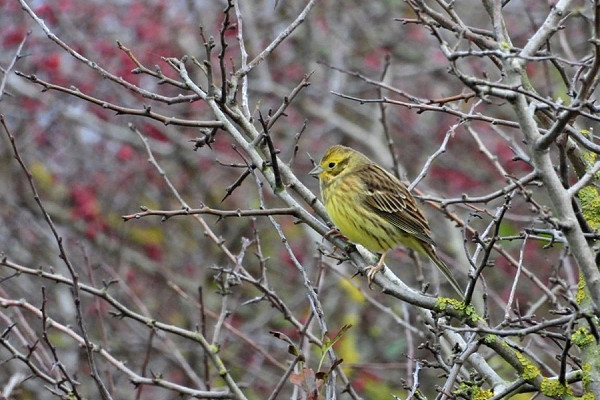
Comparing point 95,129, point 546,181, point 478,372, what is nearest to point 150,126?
point 95,129

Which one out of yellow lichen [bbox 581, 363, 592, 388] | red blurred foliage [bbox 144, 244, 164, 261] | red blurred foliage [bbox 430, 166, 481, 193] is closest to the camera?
yellow lichen [bbox 581, 363, 592, 388]

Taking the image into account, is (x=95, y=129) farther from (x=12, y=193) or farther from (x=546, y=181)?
(x=546, y=181)

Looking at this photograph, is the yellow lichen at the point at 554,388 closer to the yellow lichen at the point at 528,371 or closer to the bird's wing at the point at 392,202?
the yellow lichen at the point at 528,371

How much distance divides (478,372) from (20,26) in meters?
6.62

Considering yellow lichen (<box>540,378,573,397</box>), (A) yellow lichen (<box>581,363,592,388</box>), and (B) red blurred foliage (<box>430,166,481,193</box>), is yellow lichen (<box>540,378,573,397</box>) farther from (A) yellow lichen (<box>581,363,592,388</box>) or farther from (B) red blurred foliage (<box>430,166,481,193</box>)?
(B) red blurred foliage (<box>430,166,481,193</box>)


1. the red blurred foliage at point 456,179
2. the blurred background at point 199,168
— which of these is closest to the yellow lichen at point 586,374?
the blurred background at point 199,168

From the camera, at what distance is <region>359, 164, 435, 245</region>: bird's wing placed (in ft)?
19.1

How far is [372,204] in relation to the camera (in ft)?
Result: 19.4

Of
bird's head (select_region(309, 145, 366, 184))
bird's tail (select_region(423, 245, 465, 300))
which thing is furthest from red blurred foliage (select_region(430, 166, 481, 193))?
bird's tail (select_region(423, 245, 465, 300))

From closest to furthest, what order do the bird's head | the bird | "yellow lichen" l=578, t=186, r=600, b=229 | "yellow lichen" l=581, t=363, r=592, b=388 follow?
1. "yellow lichen" l=581, t=363, r=592, b=388
2. "yellow lichen" l=578, t=186, r=600, b=229
3. the bird
4. the bird's head

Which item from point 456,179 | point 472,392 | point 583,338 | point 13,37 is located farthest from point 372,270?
point 456,179

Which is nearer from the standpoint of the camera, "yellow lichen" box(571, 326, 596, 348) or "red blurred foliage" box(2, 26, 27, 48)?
"yellow lichen" box(571, 326, 596, 348)

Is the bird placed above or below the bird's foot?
above

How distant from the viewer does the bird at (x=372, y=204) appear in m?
5.58
